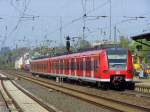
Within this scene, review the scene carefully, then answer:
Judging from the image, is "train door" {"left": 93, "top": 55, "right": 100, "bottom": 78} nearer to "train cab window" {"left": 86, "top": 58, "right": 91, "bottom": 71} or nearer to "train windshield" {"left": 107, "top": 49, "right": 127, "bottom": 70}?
"train windshield" {"left": 107, "top": 49, "right": 127, "bottom": 70}

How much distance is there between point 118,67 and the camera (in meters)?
32.9

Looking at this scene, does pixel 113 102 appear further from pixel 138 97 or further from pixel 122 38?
pixel 122 38

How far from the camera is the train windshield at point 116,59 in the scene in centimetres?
3284

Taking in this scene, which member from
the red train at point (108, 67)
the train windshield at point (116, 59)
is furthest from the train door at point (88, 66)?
the train windshield at point (116, 59)

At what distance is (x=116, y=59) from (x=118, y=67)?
1.82 ft

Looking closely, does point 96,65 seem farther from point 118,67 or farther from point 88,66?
point 88,66

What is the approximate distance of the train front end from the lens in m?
32.5

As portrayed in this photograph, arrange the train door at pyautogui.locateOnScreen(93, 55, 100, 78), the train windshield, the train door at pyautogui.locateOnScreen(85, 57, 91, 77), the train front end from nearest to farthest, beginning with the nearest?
the train front end, the train windshield, the train door at pyautogui.locateOnScreen(93, 55, 100, 78), the train door at pyautogui.locateOnScreen(85, 57, 91, 77)

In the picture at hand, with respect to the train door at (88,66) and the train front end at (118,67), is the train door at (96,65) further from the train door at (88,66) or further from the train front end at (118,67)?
the train door at (88,66)

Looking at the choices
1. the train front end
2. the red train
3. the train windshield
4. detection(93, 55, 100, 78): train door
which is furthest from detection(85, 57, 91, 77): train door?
the train windshield

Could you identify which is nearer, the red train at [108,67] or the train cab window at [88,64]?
the red train at [108,67]

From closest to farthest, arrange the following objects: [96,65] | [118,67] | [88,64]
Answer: [118,67]
[96,65]
[88,64]

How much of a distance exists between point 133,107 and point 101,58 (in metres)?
12.2

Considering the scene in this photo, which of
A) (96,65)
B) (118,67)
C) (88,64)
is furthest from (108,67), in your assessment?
(88,64)
